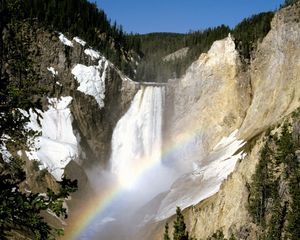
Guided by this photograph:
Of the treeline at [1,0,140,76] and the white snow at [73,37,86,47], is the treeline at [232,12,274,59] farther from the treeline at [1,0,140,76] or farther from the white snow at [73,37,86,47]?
the white snow at [73,37,86,47]

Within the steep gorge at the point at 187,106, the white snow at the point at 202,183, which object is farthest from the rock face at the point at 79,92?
the white snow at the point at 202,183

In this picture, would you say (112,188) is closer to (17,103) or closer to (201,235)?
(201,235)

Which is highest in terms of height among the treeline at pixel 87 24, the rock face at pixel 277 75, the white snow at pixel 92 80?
the treeline at pixel 87 24

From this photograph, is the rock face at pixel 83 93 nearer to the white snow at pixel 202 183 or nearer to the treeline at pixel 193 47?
the treeline at pixel 193 47

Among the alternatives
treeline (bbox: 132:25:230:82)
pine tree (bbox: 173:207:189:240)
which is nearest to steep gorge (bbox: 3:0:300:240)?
treeline (bbox: 132:25:230:82)

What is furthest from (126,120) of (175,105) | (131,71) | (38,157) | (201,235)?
(201,235)
